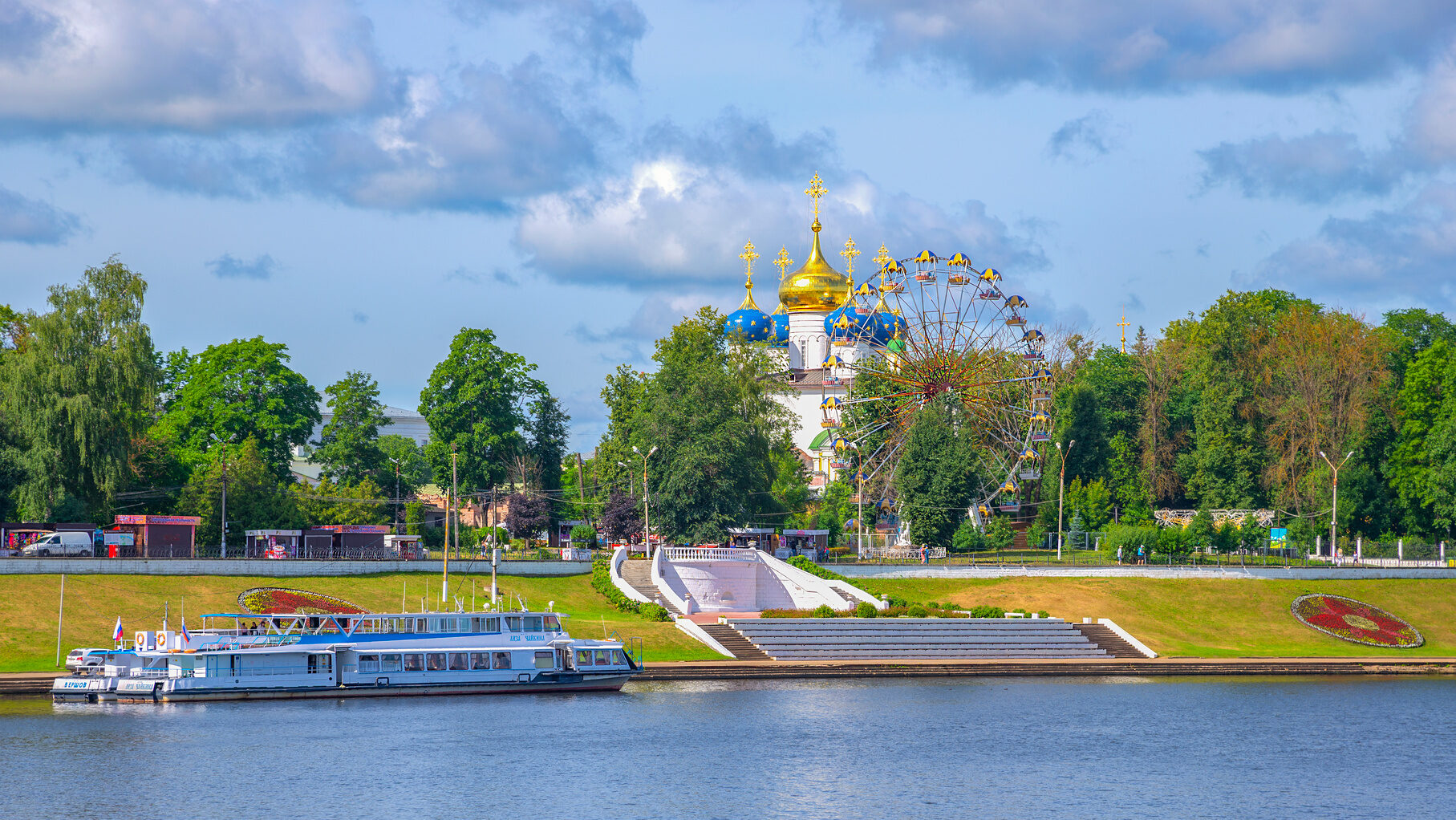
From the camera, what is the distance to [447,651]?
183 feet

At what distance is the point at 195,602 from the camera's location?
62969 millimetres

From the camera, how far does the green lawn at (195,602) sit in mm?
57094

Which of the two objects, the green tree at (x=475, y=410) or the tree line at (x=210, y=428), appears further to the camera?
the green tree at (x=475, y=410)

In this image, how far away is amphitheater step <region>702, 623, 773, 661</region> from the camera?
204ft

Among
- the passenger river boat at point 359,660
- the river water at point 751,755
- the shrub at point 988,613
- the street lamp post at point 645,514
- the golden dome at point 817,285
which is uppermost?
the golden dome at point 817,285

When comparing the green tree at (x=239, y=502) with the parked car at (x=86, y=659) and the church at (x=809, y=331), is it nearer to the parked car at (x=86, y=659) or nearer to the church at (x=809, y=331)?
the parked car at (x=86, y=659)

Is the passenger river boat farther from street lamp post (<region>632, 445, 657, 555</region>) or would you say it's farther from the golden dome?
the golden dome

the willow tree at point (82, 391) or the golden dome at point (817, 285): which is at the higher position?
the golden dome at point (817, 285)

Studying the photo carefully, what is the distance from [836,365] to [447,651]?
45271 mm

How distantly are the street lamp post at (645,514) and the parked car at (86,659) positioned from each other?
28132mm

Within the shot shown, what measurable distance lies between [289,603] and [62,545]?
11.2 m

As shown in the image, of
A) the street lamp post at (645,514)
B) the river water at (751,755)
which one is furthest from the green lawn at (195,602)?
the river water at (751,755)

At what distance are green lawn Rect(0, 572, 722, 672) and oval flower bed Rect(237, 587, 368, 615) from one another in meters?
0.59

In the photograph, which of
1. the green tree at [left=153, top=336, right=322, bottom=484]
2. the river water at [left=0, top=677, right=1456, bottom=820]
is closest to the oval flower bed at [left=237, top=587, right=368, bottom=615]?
the river water at [left=0, top=677, right=1456, bottom=820]
